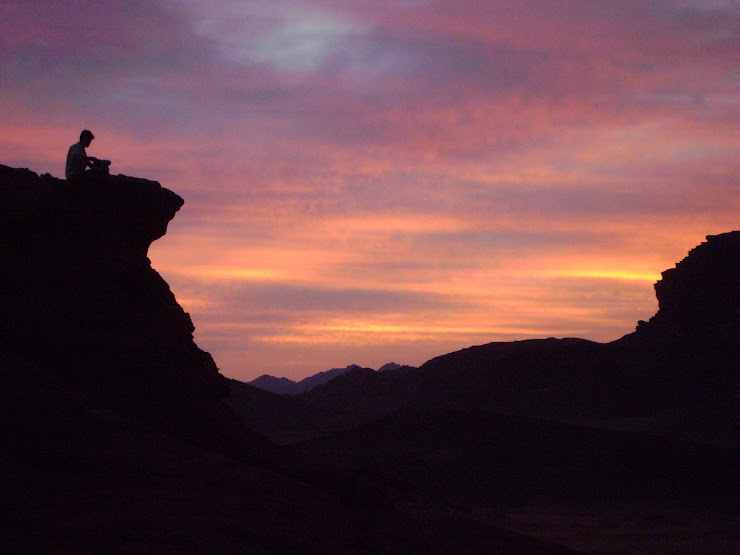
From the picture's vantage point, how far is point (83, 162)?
45.2 ft

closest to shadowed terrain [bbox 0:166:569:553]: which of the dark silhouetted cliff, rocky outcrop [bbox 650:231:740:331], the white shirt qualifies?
the dark silhouetted cliff

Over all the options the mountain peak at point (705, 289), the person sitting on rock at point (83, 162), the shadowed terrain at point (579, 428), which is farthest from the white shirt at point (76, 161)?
the mountain peak at point (705, 289)

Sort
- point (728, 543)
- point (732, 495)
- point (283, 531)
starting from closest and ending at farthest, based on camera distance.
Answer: point (283, 531) < point (728, 543) < point (732, 495)

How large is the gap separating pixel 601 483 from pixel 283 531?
84.5 feet

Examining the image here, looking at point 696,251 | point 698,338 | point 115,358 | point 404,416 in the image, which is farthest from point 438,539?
point 696,251

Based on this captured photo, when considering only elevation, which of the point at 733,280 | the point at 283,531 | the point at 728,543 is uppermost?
the point at 733,280

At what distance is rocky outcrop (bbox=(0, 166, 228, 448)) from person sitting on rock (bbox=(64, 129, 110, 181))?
200 mm

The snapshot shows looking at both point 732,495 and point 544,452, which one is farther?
point 544,452

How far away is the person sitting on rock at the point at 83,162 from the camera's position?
1368 centimetres

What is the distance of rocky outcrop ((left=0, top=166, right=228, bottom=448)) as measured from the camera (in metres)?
11.7

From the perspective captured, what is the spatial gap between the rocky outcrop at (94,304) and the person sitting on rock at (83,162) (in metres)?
0.20

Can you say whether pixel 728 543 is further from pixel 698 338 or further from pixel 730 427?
pixel 698 338

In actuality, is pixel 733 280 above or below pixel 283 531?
above

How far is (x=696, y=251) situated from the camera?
6100 centimetres
